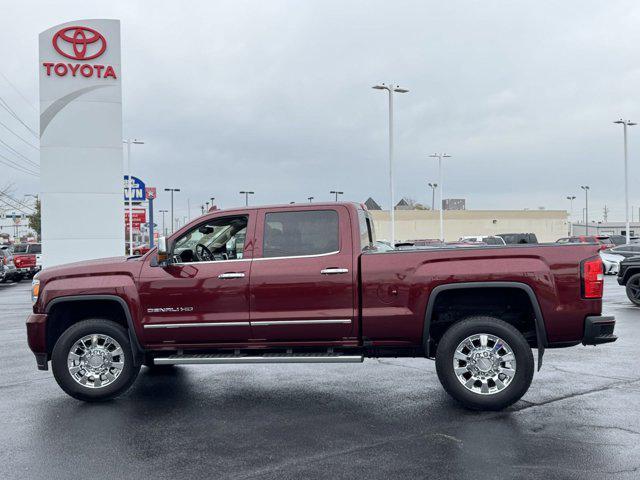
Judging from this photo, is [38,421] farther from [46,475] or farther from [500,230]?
[500,230]

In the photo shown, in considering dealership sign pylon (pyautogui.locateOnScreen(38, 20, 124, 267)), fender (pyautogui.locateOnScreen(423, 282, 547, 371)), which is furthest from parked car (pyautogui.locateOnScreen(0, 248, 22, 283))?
fender (pyautogui.locateOnScreen(423, 282, 547, 371))

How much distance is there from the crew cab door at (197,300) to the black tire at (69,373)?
0.31 m

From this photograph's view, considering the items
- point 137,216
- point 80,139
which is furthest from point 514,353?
point 137,216

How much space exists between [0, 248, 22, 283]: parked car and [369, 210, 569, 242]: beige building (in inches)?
2280

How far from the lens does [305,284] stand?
656cm

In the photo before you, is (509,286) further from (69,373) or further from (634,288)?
(634,288)

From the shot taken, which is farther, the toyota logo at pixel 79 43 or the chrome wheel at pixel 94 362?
the toyota logo at pixel 79 43

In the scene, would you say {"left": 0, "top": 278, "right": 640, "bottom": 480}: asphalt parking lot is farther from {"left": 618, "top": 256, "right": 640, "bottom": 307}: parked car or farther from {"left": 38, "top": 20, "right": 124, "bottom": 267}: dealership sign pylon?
{"left": 38, "top": 20, "right": 124, "bottom": 267}: dealership sign pylon

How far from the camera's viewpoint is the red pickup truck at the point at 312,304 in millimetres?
6246

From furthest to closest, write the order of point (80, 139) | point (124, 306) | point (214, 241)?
1. point (80, 139)
2. point (214, 241)
3. point (124, 306)

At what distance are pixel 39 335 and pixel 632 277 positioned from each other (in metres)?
13.7

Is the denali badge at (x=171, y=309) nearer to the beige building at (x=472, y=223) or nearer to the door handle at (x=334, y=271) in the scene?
the door handle at (x=334, y=271)

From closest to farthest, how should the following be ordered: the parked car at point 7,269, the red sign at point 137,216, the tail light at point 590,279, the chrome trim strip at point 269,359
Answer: the tail light at point 590,279, the chrome trim strip at point 269,359, the parked car at point 7,269, the red sign at point 137,216

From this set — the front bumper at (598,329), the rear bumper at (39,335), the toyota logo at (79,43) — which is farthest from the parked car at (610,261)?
the rear bumper at (39,335)
